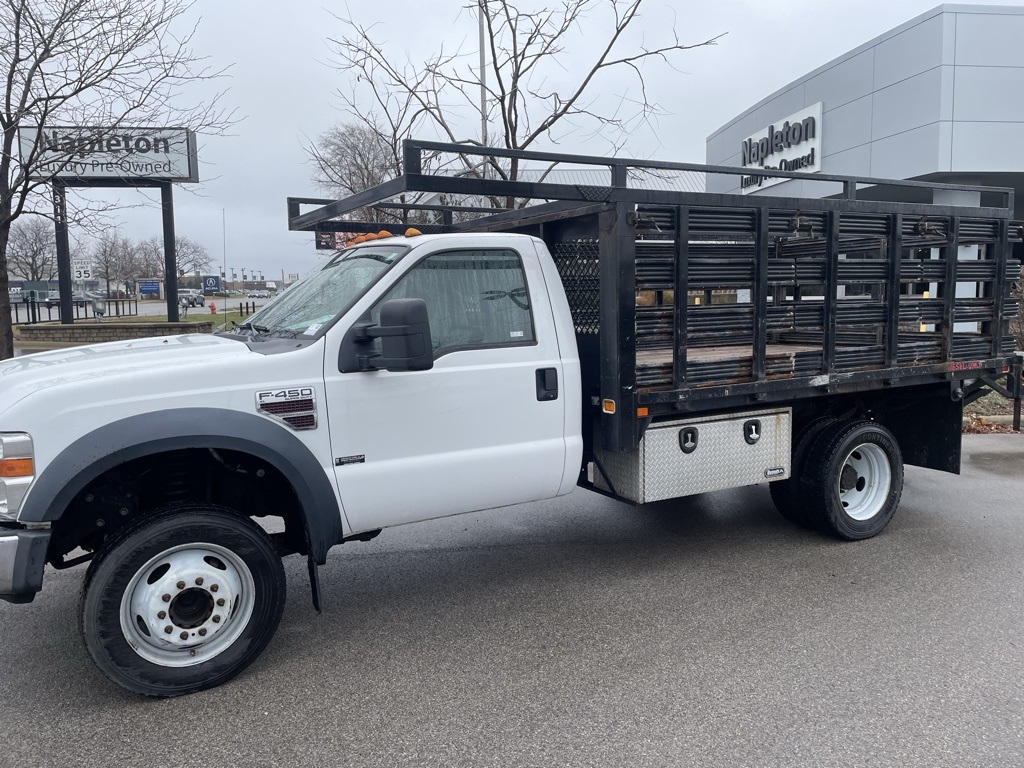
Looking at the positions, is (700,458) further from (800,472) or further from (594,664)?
(594,664)

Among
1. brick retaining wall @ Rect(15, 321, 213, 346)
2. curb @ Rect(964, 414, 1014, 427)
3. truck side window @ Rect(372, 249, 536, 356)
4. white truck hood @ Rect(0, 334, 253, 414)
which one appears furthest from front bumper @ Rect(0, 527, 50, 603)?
brick retaining wall @ Rect(15, 321, 213, 346)

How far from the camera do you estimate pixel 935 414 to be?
6.22m

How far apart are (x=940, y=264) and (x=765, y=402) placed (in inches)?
68.5

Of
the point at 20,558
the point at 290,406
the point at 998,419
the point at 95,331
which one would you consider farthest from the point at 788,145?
the point at 20,558

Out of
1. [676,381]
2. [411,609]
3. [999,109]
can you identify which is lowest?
[411,609]

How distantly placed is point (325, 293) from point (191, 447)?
1.26 m

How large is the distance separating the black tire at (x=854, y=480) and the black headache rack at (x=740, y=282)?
1.42 feet

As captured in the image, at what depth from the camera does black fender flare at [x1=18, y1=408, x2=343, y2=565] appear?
10.8ft

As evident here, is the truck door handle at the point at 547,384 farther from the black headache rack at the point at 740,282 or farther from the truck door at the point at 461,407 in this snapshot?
the black headache rack at the point at 740,282

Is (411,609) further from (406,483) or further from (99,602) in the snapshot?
(99,602)

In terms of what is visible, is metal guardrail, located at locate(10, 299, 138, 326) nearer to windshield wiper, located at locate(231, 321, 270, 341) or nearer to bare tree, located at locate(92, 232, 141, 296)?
bare tree, located at locate(92, 232, 141, 296)

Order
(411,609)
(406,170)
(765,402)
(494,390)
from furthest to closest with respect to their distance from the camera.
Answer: (765,402) < (411,609) < (494,390) < (406,170)

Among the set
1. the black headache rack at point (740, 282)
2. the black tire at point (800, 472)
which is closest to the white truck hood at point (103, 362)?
the black headache rack at point (740, 282)

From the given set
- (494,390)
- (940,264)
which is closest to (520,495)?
(494,390)
